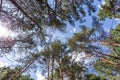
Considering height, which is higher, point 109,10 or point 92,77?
point 109,10

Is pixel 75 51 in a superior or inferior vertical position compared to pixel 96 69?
superior

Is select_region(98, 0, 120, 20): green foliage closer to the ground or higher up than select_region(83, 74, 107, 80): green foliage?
higher up

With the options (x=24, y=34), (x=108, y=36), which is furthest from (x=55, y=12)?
(x=108, y=36)

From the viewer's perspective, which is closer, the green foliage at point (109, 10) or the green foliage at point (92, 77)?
the green foliage at point (109, 10)

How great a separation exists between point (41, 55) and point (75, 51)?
3.32 metres

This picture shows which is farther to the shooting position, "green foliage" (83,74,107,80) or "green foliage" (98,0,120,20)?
"green foliage" (83,74,107,80)

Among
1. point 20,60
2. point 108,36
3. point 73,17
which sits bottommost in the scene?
point 20,60

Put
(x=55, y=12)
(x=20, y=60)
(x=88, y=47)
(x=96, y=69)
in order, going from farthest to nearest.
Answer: (x=96, y=69) → (x=88, y=47) → (x=20, y=60) → (x=55, y=12)

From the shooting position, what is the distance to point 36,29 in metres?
13.3

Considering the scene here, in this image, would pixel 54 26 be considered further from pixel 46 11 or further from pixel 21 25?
pixel 21 25

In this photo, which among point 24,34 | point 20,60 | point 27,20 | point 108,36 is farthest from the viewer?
point 108,36

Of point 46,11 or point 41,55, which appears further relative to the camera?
point 41,55

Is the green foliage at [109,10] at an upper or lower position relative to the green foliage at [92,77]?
upper

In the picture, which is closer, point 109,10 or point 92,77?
point 109,10
